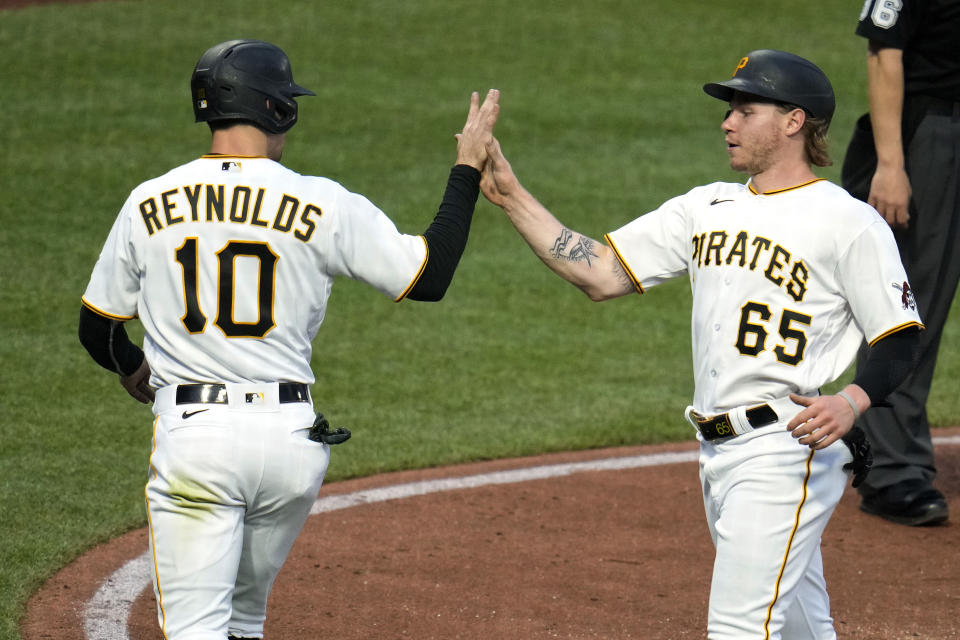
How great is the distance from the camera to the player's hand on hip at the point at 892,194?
5.55 m

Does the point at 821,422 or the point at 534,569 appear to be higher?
the point at 821,422

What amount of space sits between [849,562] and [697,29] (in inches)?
578

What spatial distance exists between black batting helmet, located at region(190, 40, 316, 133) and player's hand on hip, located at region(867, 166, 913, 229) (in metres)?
2.89

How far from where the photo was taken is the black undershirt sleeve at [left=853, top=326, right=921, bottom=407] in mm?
3662

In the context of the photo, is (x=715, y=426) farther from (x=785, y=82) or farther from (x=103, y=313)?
(x=103, y=313)

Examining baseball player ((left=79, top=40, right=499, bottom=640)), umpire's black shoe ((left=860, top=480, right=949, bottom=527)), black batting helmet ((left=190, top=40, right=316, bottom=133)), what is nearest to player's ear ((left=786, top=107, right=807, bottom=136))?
baseball player ((left=79, top=40, right=499, bottom=640))

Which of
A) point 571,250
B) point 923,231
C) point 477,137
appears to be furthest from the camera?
point 923,231

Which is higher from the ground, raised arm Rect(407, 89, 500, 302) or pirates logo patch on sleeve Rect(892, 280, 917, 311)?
raised arm Rect(407, 89, 500, 302)

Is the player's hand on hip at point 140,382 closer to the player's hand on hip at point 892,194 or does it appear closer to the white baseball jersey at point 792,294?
the white baseball jersey at point 792,294

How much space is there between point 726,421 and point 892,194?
7.30 ft

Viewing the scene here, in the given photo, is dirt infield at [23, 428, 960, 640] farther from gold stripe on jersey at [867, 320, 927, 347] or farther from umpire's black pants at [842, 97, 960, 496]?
gold stripe on jersey at [867, 320, 927, 347]

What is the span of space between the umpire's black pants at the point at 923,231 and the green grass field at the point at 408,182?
1606mm

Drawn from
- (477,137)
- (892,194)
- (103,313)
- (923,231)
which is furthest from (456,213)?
(923,231)

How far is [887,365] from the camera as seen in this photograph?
3.67 meters
